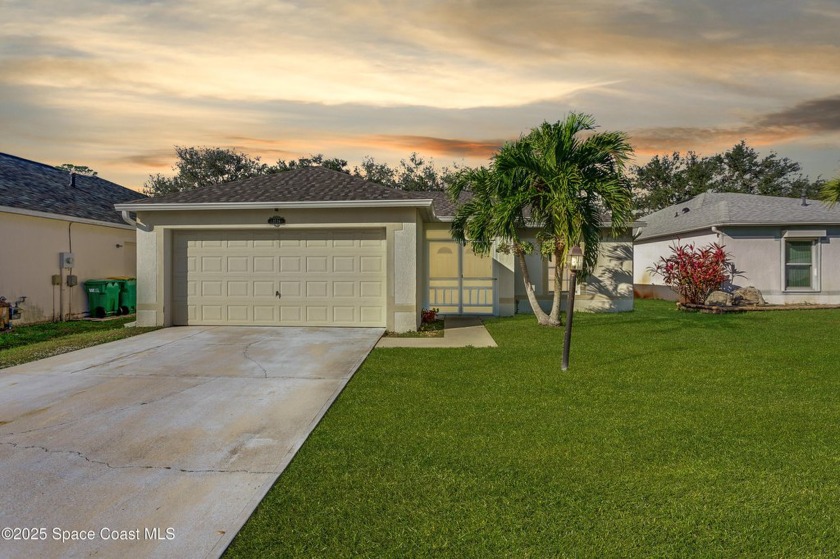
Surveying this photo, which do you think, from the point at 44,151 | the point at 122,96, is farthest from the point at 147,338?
the point at 44,151

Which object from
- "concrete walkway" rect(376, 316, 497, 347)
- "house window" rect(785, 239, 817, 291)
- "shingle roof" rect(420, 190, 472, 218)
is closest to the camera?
"concrete walkway" rect(376, 316, 497, 347)

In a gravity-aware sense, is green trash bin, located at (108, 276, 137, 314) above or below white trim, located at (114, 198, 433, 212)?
below

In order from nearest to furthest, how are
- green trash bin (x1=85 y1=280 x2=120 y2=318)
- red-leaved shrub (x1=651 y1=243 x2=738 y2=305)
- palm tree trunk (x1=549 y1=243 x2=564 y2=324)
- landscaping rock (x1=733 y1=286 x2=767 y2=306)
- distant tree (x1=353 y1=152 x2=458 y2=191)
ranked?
1. palm tree trunk (x1=549 y1=243 x2=564 y2=324)
2. green trash bin (x1=85 y1=280 x2=120 y2=318)
3. red-leaved shrub (x1=651 y1=243 x2=738 y2=305)
4. landscaping rock (x1=733 y1=286 x2=767 y2=306)
5. distant tree (x1=353 y1=152 x2=458 y2=191)

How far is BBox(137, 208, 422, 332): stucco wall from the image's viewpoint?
1105 centimetres

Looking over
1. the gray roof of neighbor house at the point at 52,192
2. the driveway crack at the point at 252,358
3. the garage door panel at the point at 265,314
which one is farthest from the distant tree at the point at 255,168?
the driveway crack at the point at 252,358

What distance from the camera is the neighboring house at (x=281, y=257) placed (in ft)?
36.5

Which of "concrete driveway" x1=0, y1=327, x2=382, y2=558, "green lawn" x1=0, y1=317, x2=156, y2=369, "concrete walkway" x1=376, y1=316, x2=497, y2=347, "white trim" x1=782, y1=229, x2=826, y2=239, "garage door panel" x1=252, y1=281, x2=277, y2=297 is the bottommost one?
"concrete driveway" x1=0, y1=327, x2=382, y2=558

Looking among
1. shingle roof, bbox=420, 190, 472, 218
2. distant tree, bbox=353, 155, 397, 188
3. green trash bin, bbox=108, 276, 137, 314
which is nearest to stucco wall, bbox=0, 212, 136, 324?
green trash bin, bbox=108, 276, 137, 314

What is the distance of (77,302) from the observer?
14117 mm

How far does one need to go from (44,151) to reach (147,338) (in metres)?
14.6

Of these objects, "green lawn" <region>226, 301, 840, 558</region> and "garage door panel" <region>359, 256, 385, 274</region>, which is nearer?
"green lawn" <region>226, 301, 840, 558</region>

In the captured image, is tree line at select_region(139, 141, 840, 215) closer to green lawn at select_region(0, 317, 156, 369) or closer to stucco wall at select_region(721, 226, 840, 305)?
stucco wall at select_region(721, 226, 840, 305)

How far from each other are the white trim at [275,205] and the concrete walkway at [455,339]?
2.92 metres

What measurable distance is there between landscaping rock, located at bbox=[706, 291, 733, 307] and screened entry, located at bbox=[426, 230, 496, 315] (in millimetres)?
7222
